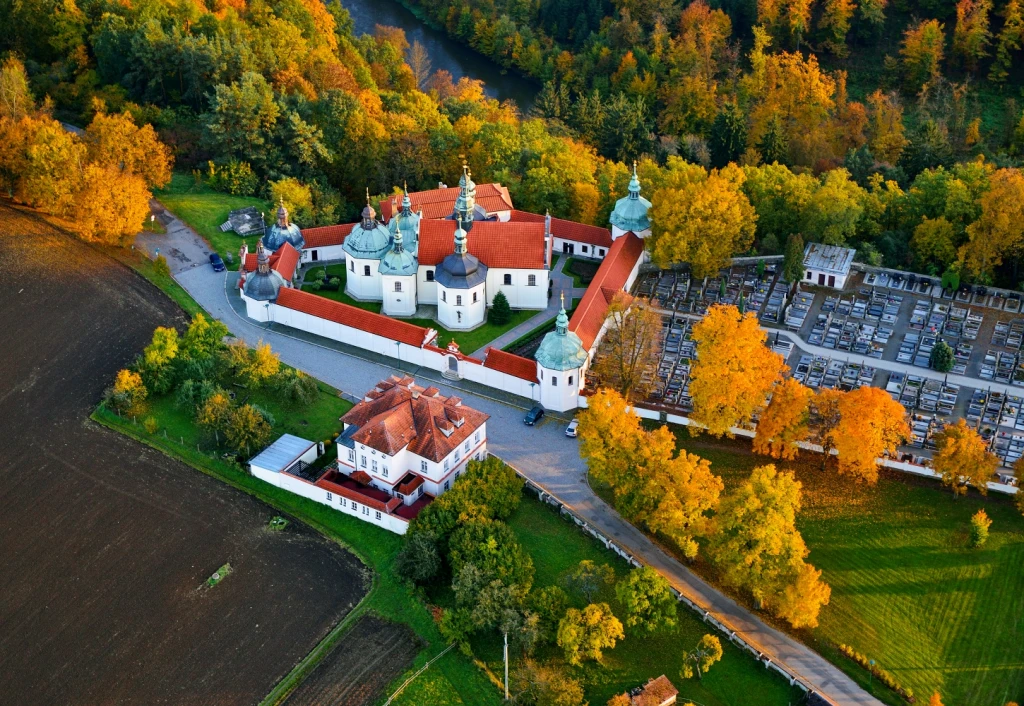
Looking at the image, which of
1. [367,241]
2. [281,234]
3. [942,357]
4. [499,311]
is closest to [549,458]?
[499,311]

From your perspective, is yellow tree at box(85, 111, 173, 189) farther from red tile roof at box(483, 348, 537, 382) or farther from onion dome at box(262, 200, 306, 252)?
red tile roof at box(483, 348, 537, 382)

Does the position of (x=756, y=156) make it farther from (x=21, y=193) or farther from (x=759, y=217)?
(x=21, y=193)

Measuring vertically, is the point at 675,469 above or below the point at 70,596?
above

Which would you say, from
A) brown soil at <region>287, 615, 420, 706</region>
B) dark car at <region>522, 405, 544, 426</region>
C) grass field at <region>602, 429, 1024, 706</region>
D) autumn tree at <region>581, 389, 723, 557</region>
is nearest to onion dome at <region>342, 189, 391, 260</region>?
dark car at <region>522, 405, 544, 426</region>

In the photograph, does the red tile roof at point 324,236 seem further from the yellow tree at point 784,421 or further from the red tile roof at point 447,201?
the yellow tree at point 784,421

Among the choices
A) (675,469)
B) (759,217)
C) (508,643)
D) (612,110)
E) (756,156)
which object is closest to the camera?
(508,643)

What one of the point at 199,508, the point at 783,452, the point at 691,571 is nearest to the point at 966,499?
the point at 783,452
